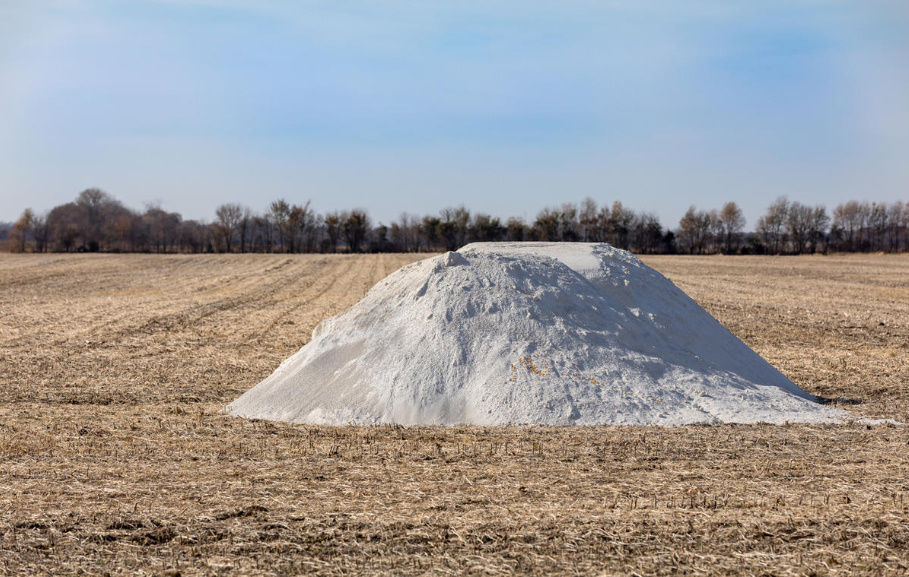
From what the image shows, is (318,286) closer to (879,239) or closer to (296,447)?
(296,447)

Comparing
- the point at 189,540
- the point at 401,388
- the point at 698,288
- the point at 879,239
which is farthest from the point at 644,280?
the point at 879,239

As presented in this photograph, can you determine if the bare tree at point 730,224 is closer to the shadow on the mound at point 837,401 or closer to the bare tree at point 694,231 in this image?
the bare tree at point 694,231

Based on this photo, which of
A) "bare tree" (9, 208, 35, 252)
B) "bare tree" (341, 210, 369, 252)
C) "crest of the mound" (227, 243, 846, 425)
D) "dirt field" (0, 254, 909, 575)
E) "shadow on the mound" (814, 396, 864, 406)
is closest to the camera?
"dirt field" (0, 254, 909, 575)

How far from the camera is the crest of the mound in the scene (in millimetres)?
9305

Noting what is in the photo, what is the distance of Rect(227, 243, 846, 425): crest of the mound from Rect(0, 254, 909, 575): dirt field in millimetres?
506

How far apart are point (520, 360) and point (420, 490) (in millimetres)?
3555

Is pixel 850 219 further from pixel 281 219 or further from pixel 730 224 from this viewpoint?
pixel 281 219

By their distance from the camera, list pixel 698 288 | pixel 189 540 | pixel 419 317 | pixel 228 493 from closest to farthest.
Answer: pixel 189 540, pixel 228 493, pixel 419 317, pixel 698 288

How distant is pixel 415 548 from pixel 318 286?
103ft

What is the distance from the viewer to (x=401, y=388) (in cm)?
957

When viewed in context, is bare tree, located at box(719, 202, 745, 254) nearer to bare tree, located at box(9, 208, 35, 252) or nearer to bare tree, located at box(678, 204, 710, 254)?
bare tree, located at box(678, 204, 710, 254)

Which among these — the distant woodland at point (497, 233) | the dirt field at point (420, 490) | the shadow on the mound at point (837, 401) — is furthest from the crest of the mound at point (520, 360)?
the distant woodland at point (497, 233)

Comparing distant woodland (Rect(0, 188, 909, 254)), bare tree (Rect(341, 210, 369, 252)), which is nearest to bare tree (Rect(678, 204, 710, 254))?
distant woodland (Rect(0, 188, 909, 254))

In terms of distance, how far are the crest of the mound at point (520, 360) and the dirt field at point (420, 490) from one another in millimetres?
506
